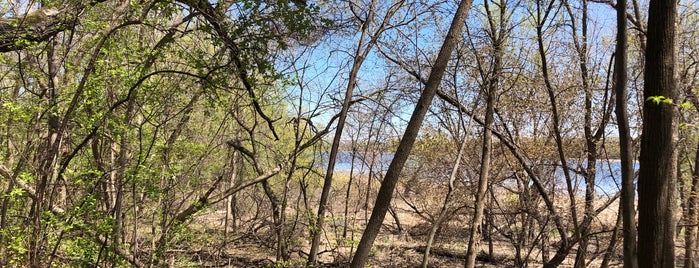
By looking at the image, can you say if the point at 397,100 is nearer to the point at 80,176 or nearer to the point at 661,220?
the point at 661,220

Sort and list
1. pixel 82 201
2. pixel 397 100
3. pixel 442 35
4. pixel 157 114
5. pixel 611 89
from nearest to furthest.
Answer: pixel 82 201, pixel 157 114, pixel 397 100, pixel 442 35, pixel 611 89

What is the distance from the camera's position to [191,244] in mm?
6371

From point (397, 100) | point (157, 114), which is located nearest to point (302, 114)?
point (397, 100)

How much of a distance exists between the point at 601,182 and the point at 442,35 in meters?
4.44

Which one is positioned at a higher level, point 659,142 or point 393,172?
point 659,142

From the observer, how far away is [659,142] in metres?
4.09

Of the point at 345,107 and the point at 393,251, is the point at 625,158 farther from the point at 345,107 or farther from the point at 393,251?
the point at 393,251

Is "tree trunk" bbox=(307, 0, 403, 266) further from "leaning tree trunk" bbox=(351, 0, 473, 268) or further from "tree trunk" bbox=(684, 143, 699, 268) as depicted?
"tree trunk" bbox=(684, 143, 699, 268)

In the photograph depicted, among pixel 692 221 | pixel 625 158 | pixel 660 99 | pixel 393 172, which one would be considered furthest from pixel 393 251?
pixel 660 99

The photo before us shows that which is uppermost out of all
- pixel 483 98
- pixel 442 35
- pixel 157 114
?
pixel 442 35

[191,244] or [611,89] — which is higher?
[611,89]

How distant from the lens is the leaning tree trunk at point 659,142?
160 inches

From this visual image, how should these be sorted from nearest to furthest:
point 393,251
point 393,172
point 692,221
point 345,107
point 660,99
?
point 660,99
point 393,172
point 345,107
point 692,221
point 393,251

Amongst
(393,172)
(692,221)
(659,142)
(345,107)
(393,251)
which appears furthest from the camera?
(393,251)
